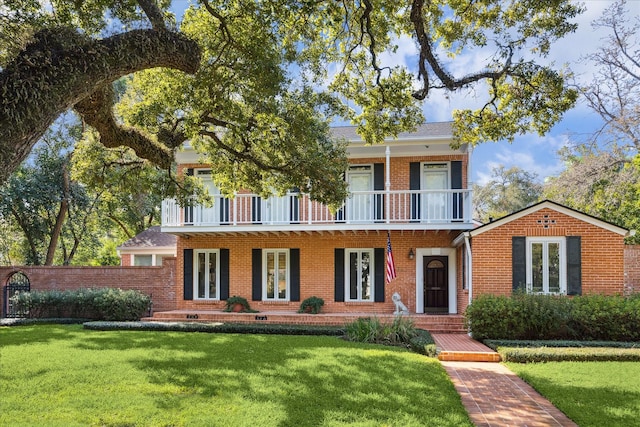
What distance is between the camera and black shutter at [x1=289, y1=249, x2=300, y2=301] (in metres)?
17.2

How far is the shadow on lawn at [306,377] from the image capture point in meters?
6.15

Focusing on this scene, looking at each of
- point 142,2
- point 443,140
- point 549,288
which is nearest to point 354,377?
point 142,2

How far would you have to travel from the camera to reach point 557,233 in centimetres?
1345

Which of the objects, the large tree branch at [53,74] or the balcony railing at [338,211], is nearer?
the large tree branch at [53,74]

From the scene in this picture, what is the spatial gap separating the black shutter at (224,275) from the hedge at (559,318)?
29.6 ft

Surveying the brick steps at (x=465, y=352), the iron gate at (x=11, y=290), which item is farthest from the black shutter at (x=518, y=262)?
the iron gate at (x=11, y=290)

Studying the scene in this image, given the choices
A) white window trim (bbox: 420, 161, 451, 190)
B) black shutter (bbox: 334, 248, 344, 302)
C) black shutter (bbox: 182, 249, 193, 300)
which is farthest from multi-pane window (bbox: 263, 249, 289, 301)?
white window trim (bbox: 420, 161, 451, 190)

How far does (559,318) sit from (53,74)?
1140 centimetres

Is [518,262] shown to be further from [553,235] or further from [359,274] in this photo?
[359,274]

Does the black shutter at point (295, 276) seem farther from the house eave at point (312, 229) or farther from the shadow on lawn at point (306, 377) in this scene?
the shadow on lawn at point (306, 377)

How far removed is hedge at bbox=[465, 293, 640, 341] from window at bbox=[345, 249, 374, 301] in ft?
17.0

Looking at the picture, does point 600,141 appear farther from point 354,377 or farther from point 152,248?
point 152,248

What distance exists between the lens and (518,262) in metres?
13.5

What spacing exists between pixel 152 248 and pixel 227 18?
14977 mm
